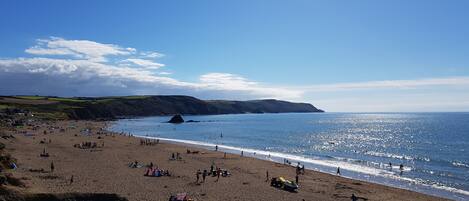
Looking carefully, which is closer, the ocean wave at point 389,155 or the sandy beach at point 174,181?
the sandy beach at point 174,181

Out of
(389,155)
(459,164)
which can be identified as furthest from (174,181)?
(389,155)

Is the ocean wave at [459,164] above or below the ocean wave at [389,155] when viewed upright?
above

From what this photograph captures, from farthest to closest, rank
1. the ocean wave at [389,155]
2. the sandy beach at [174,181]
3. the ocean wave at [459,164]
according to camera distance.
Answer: the ocean wave at [389,155] < the ocean wave at [459,164] < the sandy beach at [174,181]

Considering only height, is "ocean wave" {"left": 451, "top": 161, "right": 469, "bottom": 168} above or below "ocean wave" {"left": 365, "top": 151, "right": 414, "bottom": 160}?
above

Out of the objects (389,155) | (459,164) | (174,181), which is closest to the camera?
(174,181)

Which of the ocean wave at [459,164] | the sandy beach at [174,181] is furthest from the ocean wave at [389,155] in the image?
the sandy beach at [174,181]

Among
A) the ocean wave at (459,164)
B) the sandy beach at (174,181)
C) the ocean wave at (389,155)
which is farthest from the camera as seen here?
the ocean wave at (389,155)

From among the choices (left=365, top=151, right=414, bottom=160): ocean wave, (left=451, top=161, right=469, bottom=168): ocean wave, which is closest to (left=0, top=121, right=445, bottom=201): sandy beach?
(left=451, top=161, right=469, bottom=168): ocean wave

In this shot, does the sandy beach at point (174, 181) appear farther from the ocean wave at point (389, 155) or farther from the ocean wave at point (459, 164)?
the ocean wave at point (389, 155)

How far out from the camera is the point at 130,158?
48.4 meters

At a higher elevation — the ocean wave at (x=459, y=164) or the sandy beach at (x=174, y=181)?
the ocean wave at (x=459, y=164)

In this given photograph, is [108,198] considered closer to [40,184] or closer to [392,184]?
[40,184]

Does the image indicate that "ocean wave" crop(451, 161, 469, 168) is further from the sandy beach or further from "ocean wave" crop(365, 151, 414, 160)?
the sandy beach

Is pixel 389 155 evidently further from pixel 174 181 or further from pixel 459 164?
pixel 174 181
